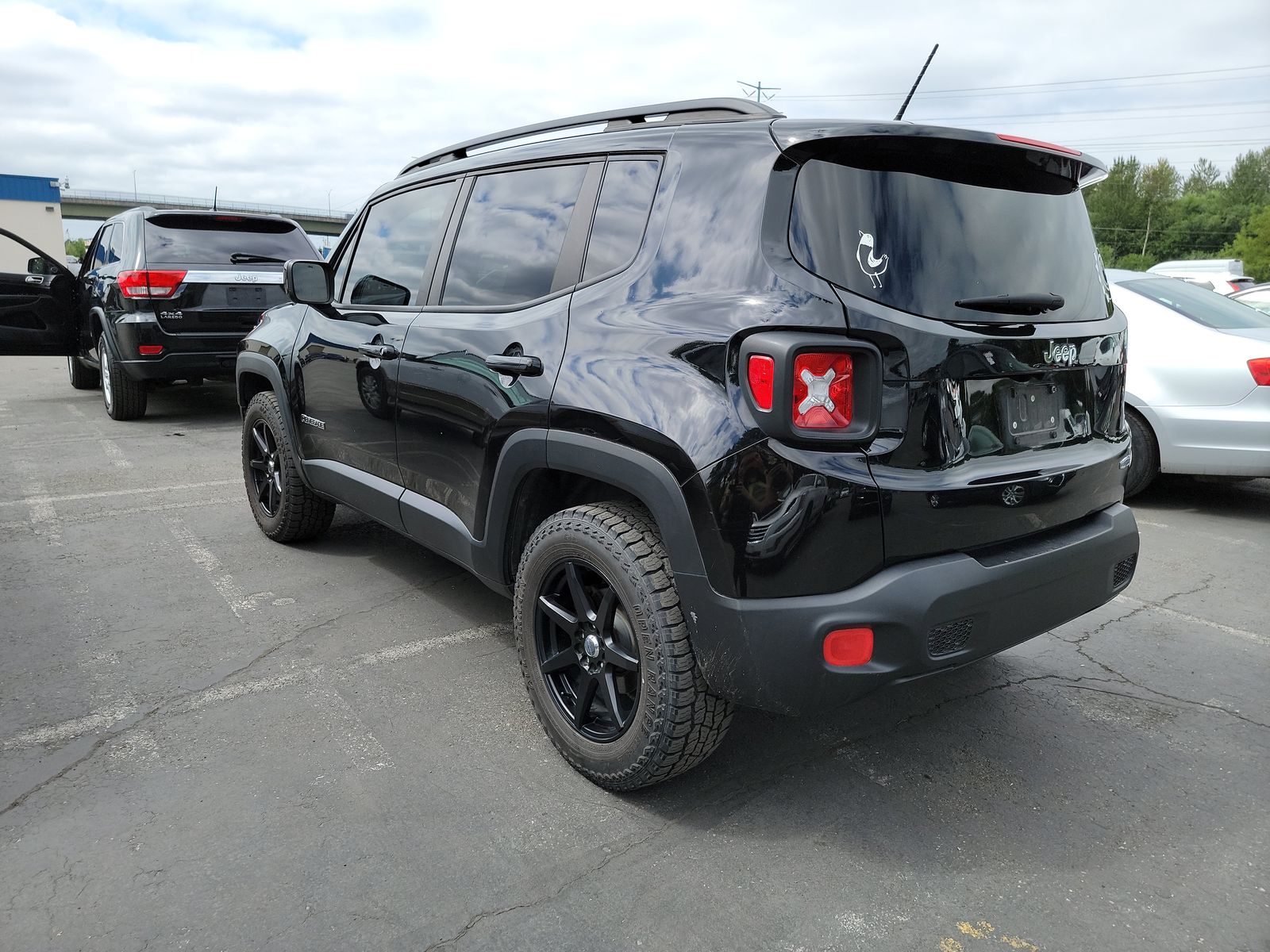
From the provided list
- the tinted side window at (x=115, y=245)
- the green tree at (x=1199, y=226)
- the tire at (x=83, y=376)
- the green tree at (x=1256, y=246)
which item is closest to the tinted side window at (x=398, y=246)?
the tinted side window at (x=115, y=245)

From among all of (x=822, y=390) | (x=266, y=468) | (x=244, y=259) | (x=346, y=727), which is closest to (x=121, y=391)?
(x=244, y=259)

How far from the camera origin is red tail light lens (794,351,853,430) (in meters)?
2.10

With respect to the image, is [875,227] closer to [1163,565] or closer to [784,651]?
[784,651]

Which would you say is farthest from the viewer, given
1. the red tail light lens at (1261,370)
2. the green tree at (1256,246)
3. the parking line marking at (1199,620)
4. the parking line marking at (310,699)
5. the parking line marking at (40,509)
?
the green tree at (1256,246)

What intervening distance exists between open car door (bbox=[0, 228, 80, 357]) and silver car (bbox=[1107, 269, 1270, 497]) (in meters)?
9.10

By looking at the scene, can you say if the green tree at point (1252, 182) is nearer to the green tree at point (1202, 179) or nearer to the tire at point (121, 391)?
the green tree at point (1202, 179)

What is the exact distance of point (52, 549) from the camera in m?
4.80

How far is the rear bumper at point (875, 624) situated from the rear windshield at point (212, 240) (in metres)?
7.58

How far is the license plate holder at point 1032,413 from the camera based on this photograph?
241 cm

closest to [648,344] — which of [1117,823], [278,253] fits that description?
[1117,823]

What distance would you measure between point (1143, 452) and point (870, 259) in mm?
4501

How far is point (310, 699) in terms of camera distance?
3.20 metres

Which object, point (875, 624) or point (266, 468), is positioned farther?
point (266, 468)

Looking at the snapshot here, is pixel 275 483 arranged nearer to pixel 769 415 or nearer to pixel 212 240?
pixel 769 415
